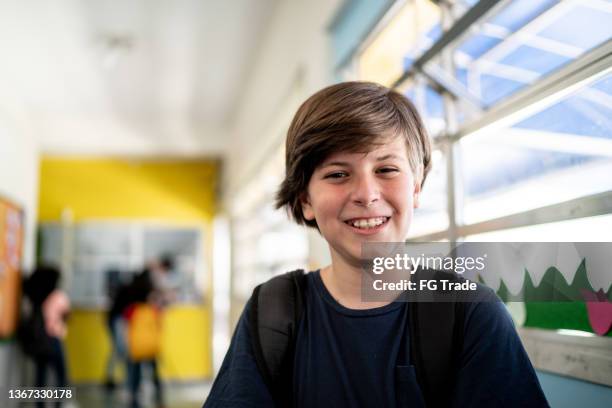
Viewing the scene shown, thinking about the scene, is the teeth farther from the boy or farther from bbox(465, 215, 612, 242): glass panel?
bbox(465, 215, 612, 242): glass panel

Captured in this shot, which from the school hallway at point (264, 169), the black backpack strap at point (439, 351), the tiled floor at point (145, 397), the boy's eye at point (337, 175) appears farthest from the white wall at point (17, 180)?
the black backpack strap at point (439, 351)

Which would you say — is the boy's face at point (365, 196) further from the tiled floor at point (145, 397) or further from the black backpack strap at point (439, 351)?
the tiled floor at point (145, 397)

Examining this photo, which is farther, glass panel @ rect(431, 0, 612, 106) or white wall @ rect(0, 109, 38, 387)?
white wall @ rect(0, 109, 38, 387)

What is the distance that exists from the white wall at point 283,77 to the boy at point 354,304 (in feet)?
4.16

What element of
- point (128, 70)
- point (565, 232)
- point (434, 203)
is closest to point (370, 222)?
point (565, 232)

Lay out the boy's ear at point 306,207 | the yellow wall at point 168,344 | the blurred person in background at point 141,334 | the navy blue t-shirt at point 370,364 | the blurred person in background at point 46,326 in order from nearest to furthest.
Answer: the navy blue t-shirt at point 370,364
the boy's ear at point 306,207
the blurred person in background at point 141,334
the blurred person in background at point 46,326
the yellow wall at point 168,344

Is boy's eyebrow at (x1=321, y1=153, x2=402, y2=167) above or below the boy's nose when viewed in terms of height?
above

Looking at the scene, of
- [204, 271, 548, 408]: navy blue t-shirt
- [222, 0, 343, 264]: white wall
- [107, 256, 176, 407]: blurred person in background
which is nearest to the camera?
[204, 271, 548, 408]: navy blue t-shirt

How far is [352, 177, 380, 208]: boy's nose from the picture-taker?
830 millimetres

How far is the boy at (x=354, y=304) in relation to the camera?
2.54ft

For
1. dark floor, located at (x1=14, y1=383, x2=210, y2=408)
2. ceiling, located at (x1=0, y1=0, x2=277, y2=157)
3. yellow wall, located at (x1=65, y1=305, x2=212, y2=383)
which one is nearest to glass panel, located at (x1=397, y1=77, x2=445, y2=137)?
ceiling, located at (x1=0, y1=0, x2=277, y2=157)

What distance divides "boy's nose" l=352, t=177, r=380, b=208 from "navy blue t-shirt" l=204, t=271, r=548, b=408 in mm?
159

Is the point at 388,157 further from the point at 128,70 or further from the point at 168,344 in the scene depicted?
the point at 168,344

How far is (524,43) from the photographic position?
52.1 inches
